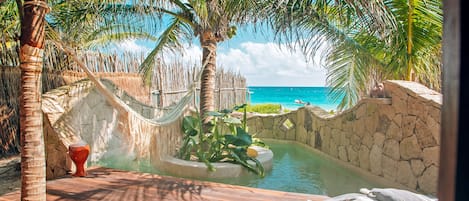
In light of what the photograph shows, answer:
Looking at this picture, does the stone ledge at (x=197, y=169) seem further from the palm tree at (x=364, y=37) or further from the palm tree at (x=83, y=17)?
the palm tree at (x=83, y=17)

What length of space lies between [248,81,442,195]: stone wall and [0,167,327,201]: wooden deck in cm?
110

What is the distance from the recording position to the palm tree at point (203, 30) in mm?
3266

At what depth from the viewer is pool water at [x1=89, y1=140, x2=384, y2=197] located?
3320 mm

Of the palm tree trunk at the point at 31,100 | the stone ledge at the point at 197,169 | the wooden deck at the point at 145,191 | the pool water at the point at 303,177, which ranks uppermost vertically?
the palm tree trunk at the point at 31,100

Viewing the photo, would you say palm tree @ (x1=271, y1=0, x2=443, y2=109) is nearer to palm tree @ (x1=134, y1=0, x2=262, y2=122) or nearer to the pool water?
palm tree @ (x1=134, y1=0, x2=262, y2=122)

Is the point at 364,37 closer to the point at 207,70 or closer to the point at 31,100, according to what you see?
the point at 207,70

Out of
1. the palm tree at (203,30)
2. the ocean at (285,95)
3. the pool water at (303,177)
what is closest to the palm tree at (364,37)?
the palm tree at (203,30)

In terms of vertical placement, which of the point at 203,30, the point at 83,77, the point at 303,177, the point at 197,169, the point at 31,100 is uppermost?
the point at 203,30

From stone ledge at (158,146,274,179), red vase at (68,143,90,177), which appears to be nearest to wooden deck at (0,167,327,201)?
red vase at (68,143,90,177)

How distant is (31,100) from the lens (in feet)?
5.65

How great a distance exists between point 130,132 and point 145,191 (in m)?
0.62

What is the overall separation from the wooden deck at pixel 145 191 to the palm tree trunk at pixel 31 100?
706 millimetres

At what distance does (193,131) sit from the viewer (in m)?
3.96

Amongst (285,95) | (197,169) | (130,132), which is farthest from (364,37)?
(285,95)
